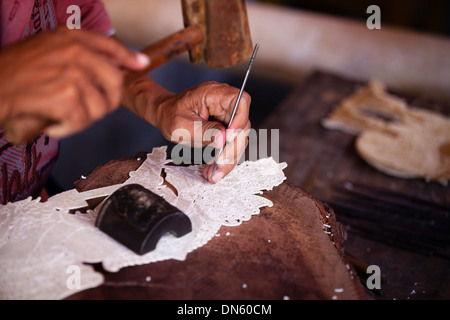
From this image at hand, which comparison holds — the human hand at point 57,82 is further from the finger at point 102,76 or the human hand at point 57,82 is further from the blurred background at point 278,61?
the blurred background at point 278,61

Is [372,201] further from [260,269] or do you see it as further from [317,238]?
[260,269]

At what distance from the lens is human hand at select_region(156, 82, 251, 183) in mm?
1487

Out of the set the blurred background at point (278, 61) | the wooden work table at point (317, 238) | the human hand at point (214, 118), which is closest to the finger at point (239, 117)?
the human hand at point (214, 118)

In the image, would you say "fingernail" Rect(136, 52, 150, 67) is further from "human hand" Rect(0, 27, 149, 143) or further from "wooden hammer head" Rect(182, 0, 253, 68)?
"wooden hammer head" Rect(182, 0, 253, 68)

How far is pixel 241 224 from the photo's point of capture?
1365mm

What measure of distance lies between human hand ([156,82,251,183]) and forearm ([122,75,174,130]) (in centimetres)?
4

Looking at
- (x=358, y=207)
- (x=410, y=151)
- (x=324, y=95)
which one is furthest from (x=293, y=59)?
(x=358, y=207)

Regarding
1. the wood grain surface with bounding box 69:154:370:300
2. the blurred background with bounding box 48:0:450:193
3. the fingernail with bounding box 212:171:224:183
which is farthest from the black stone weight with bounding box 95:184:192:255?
the blurred background with bounding box 48:0:450:193

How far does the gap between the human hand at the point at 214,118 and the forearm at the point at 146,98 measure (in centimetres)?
4

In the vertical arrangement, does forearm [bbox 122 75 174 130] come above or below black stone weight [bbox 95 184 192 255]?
above

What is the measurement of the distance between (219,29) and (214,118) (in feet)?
1.20

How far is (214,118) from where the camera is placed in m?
1.64
